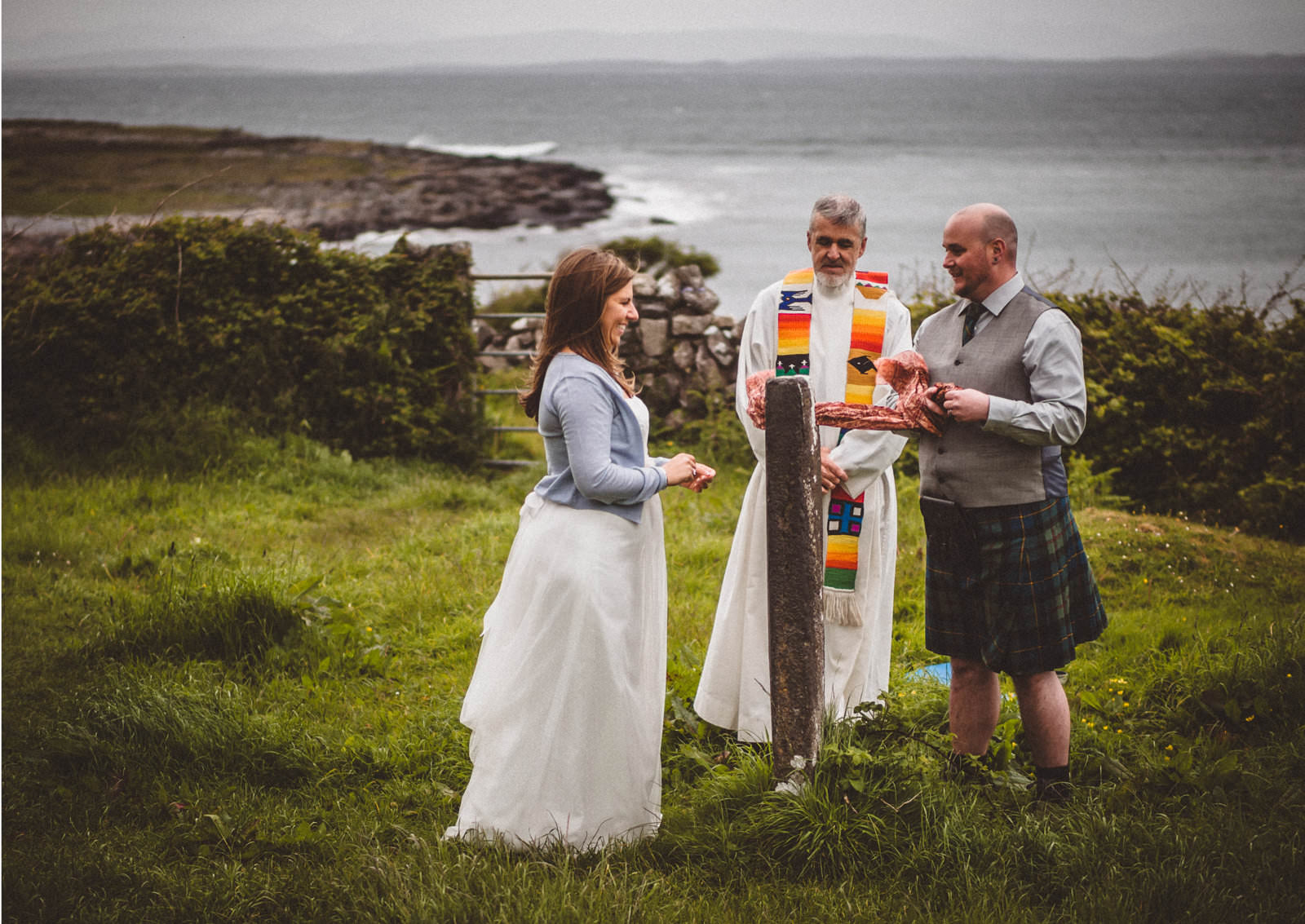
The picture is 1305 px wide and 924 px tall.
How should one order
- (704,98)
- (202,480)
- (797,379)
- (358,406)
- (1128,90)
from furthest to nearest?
(704,98), (1128,90), (358,406), (202,480), (797,379)

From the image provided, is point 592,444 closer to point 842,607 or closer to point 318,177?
point 842,607

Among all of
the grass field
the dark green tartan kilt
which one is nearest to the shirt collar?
the dark green tartan kilt

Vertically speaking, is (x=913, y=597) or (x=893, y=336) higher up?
(x=893, y=336)

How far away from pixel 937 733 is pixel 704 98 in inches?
4813

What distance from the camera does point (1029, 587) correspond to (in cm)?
337

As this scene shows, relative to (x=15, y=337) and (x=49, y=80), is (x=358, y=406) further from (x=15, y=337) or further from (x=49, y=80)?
(x=49, y=80)

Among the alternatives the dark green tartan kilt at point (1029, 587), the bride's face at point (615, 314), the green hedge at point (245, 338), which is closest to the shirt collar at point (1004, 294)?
the dark green tartan kilt at point (1029, 587)

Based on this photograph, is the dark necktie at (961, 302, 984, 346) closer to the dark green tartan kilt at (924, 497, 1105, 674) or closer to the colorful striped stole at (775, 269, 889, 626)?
the dark green tartan kilt at (924, 497, 1105, 674)

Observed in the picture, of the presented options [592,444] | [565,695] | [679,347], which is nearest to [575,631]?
[565,695]

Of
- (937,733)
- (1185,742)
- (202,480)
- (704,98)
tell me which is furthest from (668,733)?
(704,98)

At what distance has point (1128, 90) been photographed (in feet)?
300

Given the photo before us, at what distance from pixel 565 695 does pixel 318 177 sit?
4394 centimetres

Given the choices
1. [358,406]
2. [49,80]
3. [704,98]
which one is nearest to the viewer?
[358,406]

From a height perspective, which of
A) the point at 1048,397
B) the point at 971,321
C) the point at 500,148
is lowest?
the point at 1048,397
